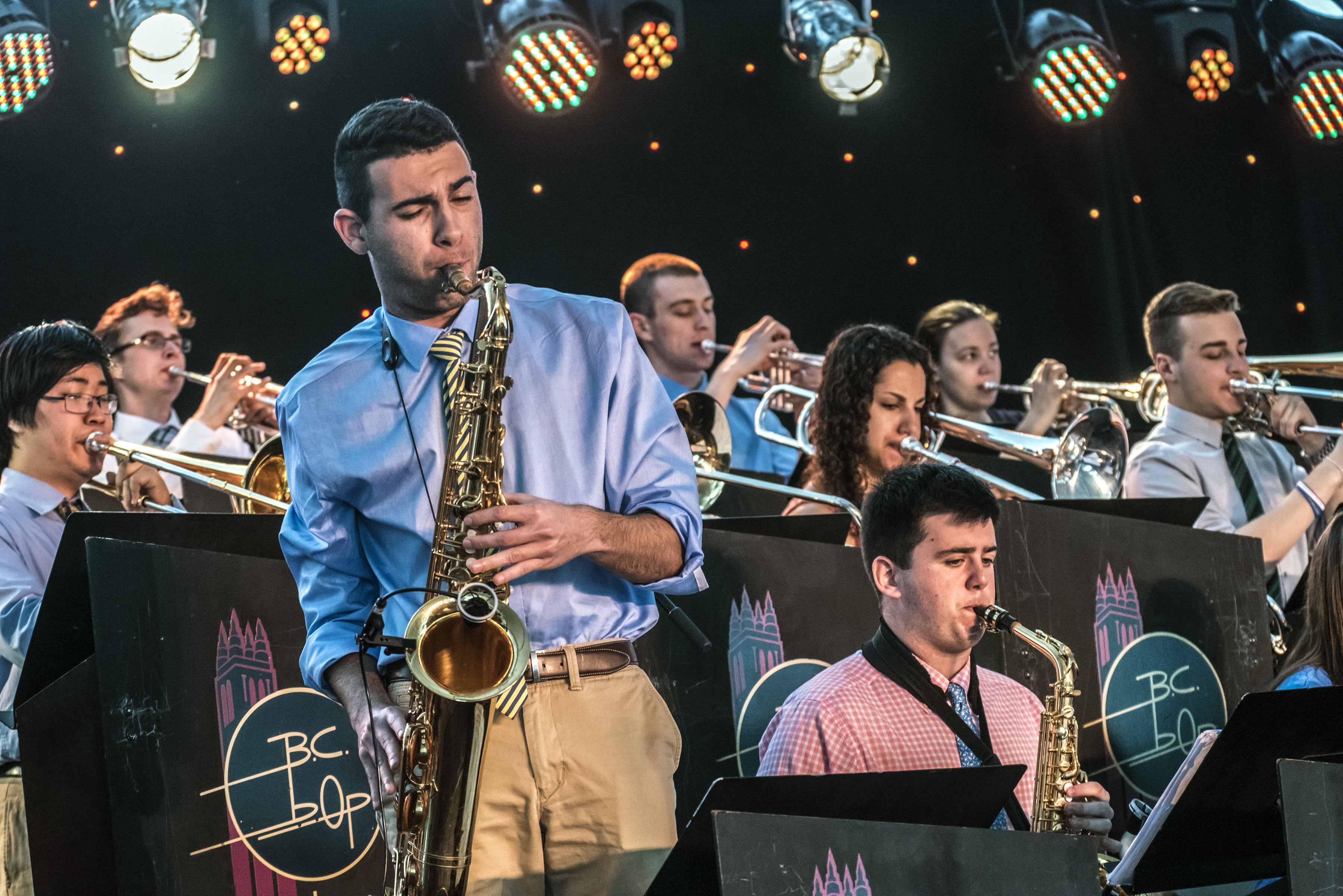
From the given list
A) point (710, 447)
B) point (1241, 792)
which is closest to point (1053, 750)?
point (1241, 792)

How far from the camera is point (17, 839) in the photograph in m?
3.44

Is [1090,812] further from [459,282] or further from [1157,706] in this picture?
[459,282]

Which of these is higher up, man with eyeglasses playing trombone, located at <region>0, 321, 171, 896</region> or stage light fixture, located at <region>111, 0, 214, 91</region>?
stage light fixture, located at <region>111, 0, 214, 91</region>

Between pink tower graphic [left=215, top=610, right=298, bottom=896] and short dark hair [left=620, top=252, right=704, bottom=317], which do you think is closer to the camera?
pink tower graphic [left=215, top=610, right=298, bottom=896]

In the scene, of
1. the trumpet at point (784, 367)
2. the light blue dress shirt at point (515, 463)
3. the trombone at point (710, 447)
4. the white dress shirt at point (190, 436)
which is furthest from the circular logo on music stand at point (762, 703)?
the white dress shirt at point (190, 436)

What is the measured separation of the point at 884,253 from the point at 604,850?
18.4 ft

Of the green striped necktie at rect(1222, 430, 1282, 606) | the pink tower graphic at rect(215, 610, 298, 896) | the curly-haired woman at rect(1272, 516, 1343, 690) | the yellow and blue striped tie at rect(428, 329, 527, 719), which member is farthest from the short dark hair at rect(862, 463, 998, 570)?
the green striped necktie at rect(1222, 430, 1282, 606)

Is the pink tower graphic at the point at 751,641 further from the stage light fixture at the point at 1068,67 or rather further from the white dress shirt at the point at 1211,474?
the stage light fixture at the point at 1068,67

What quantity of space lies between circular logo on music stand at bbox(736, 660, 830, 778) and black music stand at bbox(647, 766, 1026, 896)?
1414mm

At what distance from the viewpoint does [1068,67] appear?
275 inches

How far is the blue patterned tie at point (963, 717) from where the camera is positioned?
2.77 m

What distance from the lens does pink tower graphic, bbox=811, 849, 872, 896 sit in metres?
1.92

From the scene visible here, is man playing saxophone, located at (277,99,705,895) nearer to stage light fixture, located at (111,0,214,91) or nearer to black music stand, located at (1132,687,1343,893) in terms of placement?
black music stand, located at (1132,687,1343,893)

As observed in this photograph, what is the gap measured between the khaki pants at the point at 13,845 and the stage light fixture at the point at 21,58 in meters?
3.30
